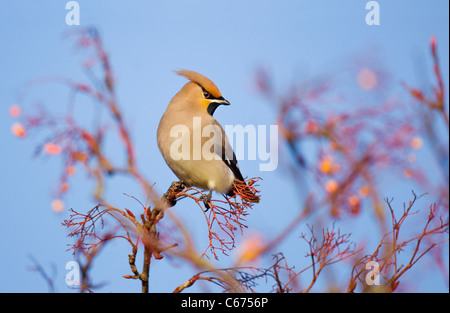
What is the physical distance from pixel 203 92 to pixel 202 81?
0.09 metres

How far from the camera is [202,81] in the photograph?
440 cm

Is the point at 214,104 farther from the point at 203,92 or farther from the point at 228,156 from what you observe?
the point at 228,156

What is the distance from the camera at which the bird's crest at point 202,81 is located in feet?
14.4

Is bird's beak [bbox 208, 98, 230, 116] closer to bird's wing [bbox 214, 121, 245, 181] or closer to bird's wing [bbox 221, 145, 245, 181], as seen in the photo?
bird's wing [bbox 214, 121, 245, 181]

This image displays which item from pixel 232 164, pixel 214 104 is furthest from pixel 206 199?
pixel 214 104

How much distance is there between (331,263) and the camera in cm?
245

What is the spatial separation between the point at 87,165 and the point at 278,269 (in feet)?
4.47

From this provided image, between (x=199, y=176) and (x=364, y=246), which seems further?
(x=199, y=176)

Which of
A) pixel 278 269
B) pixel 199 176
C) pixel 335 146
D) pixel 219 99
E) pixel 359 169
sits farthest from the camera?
pixel 219 99

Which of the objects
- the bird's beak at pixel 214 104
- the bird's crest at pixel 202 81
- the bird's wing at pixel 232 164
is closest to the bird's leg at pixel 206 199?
the bird's wing at pixel 232 164

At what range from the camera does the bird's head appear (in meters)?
4.41

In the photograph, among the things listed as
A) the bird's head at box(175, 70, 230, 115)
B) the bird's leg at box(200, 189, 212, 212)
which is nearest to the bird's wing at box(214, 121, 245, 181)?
the bird's head at box(175, 70, 230, 115)

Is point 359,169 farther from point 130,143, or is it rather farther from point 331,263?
point 130,143
